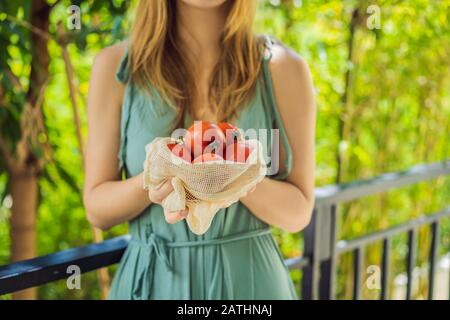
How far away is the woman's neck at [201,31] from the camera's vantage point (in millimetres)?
1403

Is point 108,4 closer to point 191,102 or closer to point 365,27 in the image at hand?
point 191,102

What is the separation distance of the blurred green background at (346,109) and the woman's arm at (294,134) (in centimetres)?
62

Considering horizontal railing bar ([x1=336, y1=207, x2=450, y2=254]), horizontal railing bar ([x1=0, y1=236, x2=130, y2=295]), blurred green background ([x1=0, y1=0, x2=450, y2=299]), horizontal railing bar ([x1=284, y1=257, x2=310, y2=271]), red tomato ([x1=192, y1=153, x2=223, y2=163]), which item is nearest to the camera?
red tomato ([x1=192, y1=153, x2=223, y2=163])

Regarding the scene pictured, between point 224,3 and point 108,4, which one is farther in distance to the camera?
point 108,4

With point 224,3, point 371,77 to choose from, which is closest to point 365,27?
point 371,77

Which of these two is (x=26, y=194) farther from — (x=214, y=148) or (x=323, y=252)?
(x=214, y=148)

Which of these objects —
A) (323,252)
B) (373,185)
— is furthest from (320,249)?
(373,185)


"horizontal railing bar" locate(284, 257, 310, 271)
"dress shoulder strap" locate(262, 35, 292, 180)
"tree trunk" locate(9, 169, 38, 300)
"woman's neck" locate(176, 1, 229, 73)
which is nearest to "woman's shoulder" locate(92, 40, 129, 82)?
"woman's neck" locate(176, 1, 229, 73)

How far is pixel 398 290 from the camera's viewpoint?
3896 millimetres

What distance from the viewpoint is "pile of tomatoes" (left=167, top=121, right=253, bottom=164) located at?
3.56 ft

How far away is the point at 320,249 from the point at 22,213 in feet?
2.85

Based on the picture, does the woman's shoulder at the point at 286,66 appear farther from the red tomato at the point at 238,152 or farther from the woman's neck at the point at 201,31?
the red tomato at the point at 238,152

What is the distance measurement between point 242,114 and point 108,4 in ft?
2.22

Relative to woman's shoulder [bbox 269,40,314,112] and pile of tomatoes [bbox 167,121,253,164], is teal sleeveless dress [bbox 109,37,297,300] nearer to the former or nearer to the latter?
woman's shoulder [bbox 269,40,314,112]
